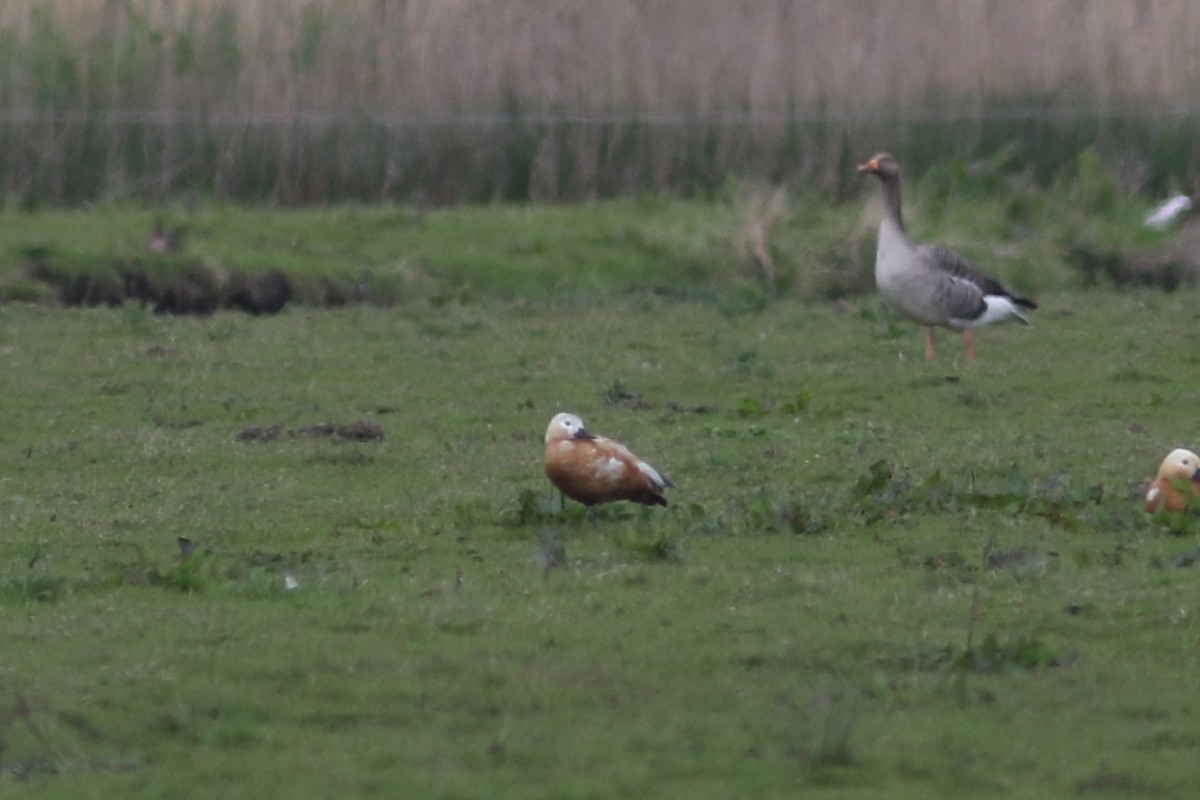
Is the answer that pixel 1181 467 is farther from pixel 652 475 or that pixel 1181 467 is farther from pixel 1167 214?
pixel 1167 214

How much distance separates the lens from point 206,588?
8.66m

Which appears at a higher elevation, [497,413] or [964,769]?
[964,769]

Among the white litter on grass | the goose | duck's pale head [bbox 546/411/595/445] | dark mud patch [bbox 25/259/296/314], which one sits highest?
duck's pale head [bbox 546/411/595/445]

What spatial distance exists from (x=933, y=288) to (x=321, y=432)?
4.83 metres

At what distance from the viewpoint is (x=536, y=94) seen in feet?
71.2

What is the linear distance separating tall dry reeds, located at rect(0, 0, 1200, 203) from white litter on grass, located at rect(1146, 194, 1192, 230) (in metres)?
1.26

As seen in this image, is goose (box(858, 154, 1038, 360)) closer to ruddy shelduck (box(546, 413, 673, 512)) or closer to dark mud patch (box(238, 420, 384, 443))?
dark mud patch (box(238, 420, 384, 443))

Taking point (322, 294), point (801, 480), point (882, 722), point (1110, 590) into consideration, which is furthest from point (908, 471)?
point (322, 294)

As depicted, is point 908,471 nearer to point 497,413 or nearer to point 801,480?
point 801,480

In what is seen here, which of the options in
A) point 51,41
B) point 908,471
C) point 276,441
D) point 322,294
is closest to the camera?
point 908,471

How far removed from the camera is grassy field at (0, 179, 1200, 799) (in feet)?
20.9

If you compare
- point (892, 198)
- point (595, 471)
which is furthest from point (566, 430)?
point (892, 198)

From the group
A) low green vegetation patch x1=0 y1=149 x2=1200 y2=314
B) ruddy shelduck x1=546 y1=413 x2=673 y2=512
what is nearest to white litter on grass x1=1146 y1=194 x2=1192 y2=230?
low green vegetation patch x1=0 y1=149 x2=1200 y2=314

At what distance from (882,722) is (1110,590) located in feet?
7.13
